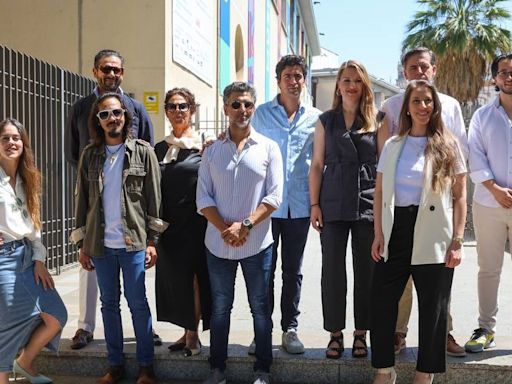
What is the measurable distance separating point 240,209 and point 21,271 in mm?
1452

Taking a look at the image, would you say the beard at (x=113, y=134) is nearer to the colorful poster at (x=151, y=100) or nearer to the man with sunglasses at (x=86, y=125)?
the man with sunglasses at (x=86, y=125)

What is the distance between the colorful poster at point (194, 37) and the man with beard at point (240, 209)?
7.51 meters

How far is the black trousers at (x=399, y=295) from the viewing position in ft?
12.7

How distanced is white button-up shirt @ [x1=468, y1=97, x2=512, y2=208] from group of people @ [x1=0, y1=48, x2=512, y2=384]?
0.01 metres

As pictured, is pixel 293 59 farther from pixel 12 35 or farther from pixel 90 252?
pixel 12 35

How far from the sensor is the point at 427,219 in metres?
3.80

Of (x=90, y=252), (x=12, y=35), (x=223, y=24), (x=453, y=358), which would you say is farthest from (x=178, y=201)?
(x=223, y=24)

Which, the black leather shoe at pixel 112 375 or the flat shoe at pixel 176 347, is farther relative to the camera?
the flat shoe at pixel 176 347

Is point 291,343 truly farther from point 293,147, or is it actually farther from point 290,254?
point 293,147

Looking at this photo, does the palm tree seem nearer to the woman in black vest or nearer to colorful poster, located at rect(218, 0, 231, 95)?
colorful poster, located at rect(218, 0, 231, 95)

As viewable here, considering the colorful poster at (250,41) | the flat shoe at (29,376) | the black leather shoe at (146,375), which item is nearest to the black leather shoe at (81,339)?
the flat shoe at (29,376)

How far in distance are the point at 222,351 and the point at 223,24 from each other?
43.4ft

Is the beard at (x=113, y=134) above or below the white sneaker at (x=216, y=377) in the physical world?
above

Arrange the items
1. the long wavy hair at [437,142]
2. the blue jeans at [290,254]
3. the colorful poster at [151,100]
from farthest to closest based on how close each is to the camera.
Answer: the colorful poster at [151,100] < the blue jeans at [290,254] < the long wavy hair at [437,142]
